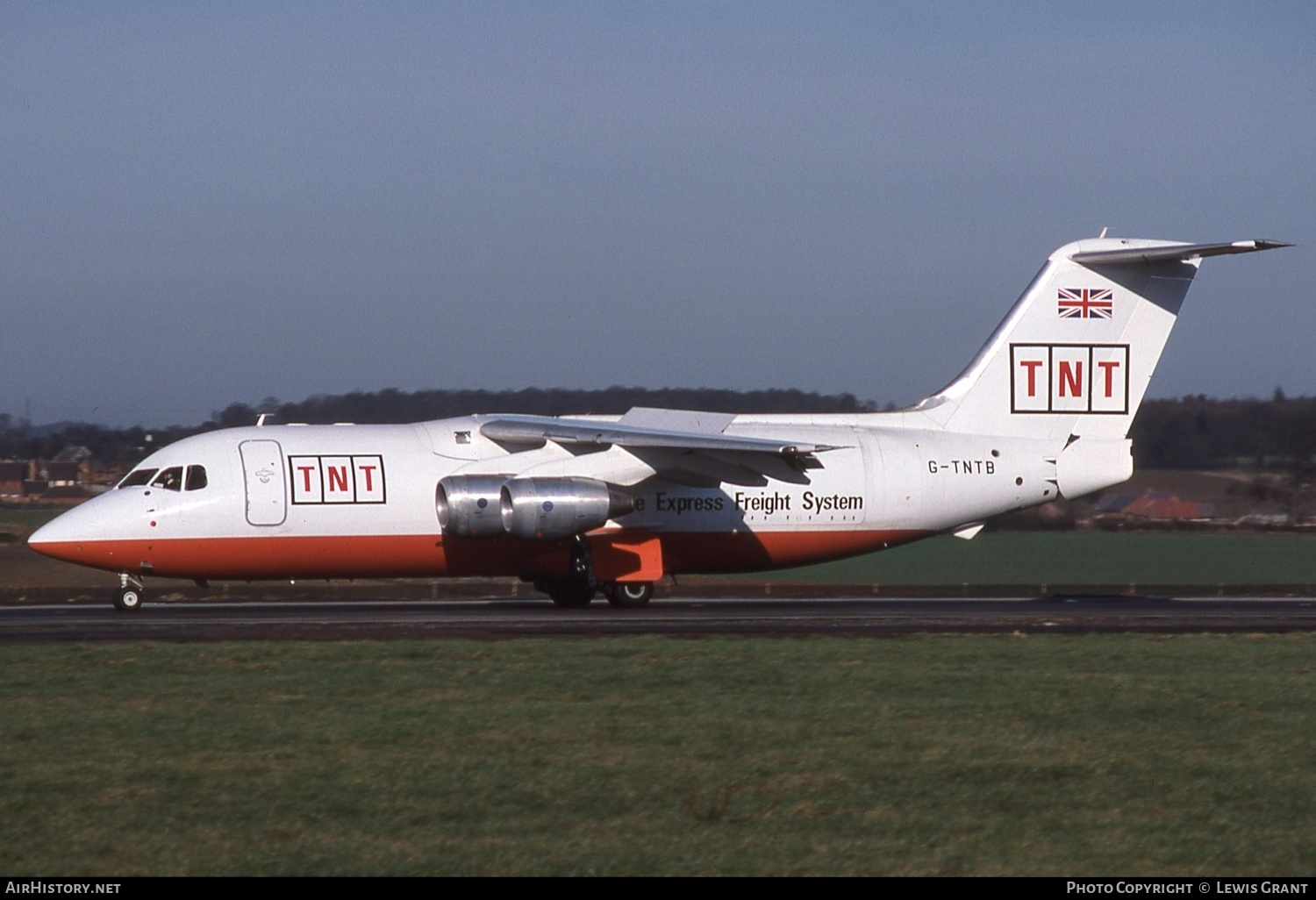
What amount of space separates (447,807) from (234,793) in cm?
135

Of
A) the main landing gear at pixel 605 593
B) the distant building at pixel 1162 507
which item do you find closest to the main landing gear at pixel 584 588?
the main landing gear at pixel 605 593

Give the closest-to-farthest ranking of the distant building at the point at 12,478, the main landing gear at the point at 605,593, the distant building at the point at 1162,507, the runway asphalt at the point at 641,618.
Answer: the runway asphalt at the point at 641,618 < the main landing gear at the point at 605,593 < the distant building at the point at 12,478 < the distant building at the point at 1162,507

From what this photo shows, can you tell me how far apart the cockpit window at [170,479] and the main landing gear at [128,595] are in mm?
1424

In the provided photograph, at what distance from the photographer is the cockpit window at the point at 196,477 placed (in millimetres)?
22328

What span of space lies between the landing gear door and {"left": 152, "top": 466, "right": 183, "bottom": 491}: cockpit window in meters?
0.95

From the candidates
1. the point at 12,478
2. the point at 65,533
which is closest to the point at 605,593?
the point at 65,533

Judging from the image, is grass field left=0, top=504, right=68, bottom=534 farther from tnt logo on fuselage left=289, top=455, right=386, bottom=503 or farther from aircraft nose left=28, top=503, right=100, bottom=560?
tnt logo on fuselage left=289, top=455, right=386, bottom=503

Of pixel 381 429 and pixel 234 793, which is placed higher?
pixel 381 429

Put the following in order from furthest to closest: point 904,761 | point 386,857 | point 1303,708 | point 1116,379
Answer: point 1116,379 → point 1303,708 → point 904,761 → point 386,857

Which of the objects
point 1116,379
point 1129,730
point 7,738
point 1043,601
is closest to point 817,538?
point 1043,601

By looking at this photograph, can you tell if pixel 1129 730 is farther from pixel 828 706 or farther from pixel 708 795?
pixel 708 795

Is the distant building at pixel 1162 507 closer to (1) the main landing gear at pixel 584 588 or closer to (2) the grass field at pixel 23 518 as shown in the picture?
(1) the main landing gear at pixel 584 588

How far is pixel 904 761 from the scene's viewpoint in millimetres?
9875

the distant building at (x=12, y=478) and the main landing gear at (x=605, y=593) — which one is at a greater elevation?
the distant building at (x=12, y=478)
